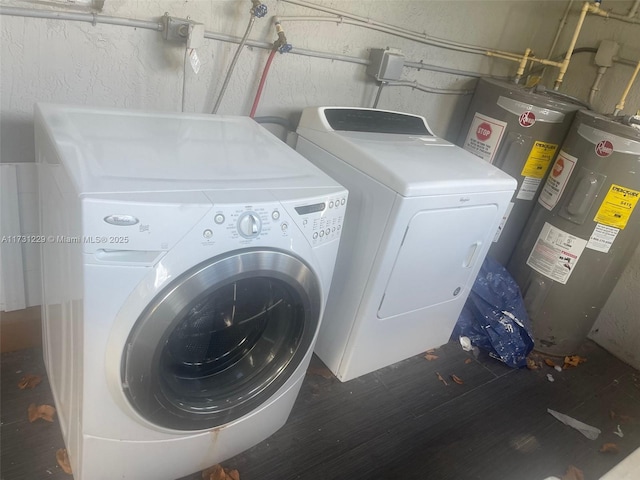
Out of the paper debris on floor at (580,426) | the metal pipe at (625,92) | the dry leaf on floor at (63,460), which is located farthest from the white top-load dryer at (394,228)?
the dry leaf on floor at (63,460)

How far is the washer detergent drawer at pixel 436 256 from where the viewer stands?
1.53 meters

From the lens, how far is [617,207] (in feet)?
6.10

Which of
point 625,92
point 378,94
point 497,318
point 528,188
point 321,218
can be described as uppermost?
point 625,92

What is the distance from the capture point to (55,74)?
134 cm

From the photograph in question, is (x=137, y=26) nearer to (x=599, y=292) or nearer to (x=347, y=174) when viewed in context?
(x=347, y=174)

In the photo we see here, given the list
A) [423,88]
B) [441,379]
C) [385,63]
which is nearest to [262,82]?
[385,63]

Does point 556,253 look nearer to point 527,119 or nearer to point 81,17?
point 527,119

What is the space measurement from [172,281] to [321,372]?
100 cm

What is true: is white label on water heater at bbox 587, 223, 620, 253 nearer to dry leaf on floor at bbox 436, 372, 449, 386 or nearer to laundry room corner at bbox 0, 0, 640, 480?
laundry room corner at bbox 0, 0, 640, 480

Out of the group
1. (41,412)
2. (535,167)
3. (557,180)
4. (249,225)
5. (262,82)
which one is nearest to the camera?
(249,225)

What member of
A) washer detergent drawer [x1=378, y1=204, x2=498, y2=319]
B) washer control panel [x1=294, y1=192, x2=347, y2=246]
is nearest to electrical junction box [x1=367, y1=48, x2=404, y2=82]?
washer detergent drawer [x1=378, y1=204, x2=498, y2=319]

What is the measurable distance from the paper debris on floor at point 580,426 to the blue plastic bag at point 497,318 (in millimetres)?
269

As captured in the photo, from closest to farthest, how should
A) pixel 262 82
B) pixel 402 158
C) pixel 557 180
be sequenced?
1. pixel 402 158
2. pixel 262 82
3. pixel 557 180

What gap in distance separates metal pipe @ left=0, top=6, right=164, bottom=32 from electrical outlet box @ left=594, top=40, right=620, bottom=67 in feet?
6.79
